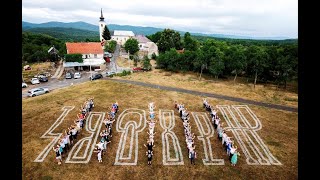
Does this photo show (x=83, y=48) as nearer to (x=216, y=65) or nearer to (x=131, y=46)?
(x=131, y=46)

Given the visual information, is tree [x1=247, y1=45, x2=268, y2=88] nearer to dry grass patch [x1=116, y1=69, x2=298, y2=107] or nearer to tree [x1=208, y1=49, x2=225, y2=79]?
dry grass patch [x1=116, y1=69, x2=298, y2=107]

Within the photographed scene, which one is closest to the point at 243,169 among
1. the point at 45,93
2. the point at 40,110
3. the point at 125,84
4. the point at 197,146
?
the point at 197,146

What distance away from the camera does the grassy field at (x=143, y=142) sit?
25.2 metres

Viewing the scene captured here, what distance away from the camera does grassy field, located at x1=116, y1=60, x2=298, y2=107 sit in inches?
1924

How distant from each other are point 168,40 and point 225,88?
6078 cm

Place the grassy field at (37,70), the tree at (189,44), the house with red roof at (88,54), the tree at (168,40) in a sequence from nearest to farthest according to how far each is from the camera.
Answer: the grassy field at (37,70), the house with red roof at (88,54), the tree at (189,44), the tree at (168,40)

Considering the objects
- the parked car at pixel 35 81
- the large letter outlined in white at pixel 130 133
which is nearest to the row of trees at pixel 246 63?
the large letter outlined in white at pixel 130 133

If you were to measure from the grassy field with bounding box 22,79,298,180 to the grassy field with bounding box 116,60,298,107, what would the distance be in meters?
1.48

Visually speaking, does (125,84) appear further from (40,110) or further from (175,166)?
(175,166)

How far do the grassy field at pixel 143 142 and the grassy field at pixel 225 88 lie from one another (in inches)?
58.3

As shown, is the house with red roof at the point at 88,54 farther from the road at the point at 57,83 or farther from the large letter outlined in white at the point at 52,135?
the large letter outlined in white at the point at 52,135

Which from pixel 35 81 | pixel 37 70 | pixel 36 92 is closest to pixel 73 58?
pixel 37 70
